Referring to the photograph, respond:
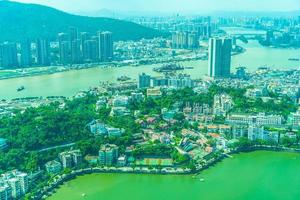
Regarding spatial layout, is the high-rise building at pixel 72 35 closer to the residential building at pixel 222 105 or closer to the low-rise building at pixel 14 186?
the residential building at pixel 222 105

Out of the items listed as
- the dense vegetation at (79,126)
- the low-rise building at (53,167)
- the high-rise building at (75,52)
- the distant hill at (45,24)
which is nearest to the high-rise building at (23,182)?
the dense vegetation at (79,126)

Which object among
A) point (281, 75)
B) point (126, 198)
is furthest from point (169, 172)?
point (281, 75)

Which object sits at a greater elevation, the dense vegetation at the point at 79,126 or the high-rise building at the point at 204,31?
the high-rise building at the point at 204,31

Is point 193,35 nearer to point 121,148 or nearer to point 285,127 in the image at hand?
point 285,127

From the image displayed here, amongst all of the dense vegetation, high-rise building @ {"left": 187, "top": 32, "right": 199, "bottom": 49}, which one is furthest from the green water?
high-rise building @ {"left": 187, "top": 32, "right": 199, "bottom": 49}

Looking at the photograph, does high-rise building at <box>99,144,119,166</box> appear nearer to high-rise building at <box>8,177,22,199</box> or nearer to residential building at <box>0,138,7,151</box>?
high-rise building at <box>8,177,22,199</box>
